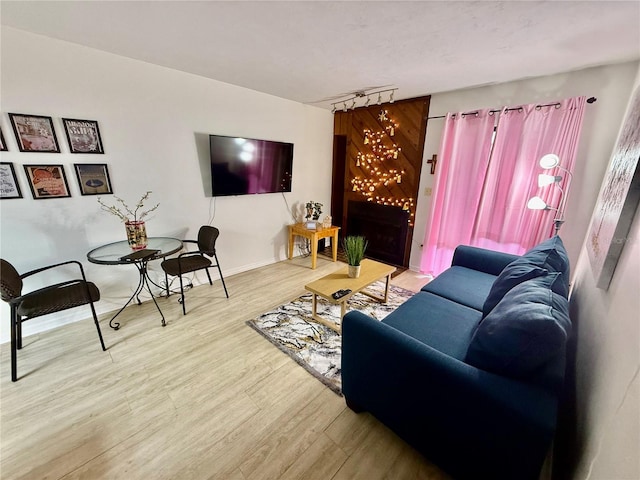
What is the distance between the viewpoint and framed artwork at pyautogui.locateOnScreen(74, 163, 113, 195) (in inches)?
86.9

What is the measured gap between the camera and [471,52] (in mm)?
1964

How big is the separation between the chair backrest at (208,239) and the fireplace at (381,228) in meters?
2.29

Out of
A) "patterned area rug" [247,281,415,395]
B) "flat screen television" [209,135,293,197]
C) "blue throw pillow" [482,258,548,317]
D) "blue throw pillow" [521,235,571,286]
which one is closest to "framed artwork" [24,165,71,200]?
"flat screen television" [209,135,293,197]

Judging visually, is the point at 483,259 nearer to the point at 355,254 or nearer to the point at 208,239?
the point at 355,254

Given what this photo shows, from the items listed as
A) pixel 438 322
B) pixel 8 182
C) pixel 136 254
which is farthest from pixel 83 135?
pixel 438 322

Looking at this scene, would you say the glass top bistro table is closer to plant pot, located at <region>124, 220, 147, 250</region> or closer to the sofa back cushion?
plant pot, located at <region>124, 220, 147, 250</region>

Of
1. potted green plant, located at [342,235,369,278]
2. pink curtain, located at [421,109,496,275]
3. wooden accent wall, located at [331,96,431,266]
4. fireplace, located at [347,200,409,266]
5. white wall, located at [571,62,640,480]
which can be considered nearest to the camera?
white wall, located at [571,62,640,480]

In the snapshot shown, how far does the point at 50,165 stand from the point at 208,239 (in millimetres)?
1334

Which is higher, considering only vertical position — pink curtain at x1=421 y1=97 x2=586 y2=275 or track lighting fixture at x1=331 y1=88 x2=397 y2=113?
track lighting fixture at x1=331 y1=88 x2=397 y2=113

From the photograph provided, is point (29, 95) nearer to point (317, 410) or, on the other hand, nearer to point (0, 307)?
point (0, 307)

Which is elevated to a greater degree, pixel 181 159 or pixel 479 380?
pixel 181 159

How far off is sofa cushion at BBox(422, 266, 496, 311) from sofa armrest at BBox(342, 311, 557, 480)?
3.41 feet

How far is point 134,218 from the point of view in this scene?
254cm

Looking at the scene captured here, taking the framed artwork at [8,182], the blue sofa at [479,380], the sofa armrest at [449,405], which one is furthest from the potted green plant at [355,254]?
the framed artwork at [8,182]
